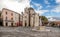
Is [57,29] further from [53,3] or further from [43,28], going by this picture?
[53,3]

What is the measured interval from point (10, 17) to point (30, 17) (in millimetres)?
432

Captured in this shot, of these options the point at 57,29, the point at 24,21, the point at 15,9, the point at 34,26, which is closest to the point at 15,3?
the point at 15,9

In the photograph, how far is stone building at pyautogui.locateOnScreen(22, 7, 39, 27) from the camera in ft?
7.94

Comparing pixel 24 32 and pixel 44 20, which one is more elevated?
pixel 44 20

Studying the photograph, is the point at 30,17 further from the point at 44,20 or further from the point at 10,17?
the point at 10,17

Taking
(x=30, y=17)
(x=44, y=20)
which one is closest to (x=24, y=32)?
(x=30, y=17)

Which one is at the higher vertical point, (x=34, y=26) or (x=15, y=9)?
(x=15, y=9)

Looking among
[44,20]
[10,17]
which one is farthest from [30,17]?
[10,17]

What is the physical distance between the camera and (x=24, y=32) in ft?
8.27

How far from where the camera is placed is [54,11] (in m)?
2.48

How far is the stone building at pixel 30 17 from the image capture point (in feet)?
7.94

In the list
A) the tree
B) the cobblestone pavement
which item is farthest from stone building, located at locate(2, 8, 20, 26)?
the tree

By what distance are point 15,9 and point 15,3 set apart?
0.49ft

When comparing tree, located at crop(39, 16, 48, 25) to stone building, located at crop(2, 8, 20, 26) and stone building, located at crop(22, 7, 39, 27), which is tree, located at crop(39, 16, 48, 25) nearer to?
stone building, located at crop(22, 7, 39, 27)
